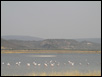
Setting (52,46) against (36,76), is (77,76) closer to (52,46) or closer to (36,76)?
(36,76)

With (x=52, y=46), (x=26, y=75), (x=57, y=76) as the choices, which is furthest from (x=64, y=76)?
(x=52, y=46)

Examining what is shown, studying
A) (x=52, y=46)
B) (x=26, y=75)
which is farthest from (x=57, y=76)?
(x=52, y=46)

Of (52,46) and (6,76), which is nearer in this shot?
(6,76)

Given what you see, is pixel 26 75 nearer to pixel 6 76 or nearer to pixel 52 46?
pixel 6 76

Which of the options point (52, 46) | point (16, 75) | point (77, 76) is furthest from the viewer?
point (52, 46)

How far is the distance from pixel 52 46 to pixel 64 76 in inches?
6723

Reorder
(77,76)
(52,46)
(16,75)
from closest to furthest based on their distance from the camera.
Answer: (77,76) < (16,75) < (52,46)

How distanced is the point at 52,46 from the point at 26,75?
16924 cm

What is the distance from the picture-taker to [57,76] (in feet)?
A: 87.4

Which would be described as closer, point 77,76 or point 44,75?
point 77,76

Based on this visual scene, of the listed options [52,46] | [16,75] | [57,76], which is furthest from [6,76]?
[52,46]

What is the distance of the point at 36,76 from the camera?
26859mm

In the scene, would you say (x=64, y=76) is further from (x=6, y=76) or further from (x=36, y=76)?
(x=6, y=76)

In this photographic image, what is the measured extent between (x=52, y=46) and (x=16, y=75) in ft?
556
